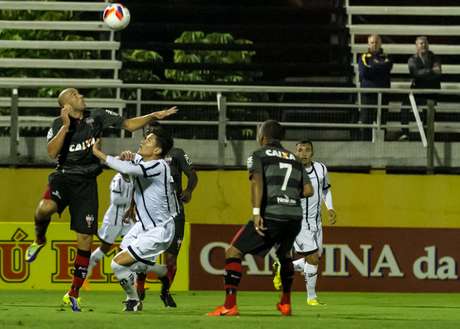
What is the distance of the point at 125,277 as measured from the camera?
15016 mm

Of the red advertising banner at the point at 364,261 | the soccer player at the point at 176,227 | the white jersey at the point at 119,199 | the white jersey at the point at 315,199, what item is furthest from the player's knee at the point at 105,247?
the white jersey at the point at 315,199

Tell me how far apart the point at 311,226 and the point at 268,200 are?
4.16 metres

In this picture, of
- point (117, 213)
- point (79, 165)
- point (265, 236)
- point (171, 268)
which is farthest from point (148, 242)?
point (117, 213)

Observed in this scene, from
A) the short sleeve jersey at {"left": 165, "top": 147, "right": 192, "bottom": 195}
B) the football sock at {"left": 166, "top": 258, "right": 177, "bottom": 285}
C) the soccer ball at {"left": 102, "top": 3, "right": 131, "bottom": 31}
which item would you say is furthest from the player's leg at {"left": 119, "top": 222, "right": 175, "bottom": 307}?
the soccer ball at {"left": 102, "top": 3, "right": 131, "bottom": 31}

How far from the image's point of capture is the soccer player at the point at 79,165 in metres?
15.5

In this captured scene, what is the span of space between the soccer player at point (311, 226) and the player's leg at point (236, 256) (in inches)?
139

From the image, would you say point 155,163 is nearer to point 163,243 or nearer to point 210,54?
point 163,243

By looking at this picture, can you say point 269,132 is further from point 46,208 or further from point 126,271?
point 46,208

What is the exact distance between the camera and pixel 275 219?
14.6 m

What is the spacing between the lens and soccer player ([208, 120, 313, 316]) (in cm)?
1462

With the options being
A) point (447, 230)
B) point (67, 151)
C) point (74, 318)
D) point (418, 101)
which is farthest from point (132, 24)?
point (74, 318)

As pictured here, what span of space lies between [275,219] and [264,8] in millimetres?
13614

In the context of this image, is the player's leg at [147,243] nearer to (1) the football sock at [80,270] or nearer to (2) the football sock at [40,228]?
(1) the football sock at [80,270]

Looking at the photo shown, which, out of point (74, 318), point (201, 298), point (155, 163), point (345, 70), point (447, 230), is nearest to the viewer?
point (74, 318)
